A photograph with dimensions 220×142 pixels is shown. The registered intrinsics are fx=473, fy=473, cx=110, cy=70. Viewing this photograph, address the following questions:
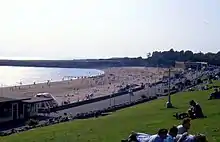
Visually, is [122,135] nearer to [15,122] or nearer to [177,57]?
[15,122]

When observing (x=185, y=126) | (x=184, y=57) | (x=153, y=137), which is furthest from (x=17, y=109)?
(x=184, y=57)

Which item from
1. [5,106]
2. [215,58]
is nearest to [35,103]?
[5,106]

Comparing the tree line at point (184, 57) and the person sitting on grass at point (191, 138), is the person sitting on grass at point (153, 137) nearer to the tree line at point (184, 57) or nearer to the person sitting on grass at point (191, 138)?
the person sitting on grass at point (191, 138)

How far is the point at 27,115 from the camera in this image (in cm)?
3962

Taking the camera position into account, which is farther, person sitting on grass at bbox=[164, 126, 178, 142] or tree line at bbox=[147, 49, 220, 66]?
tree line at bbox=[147, 49, 220, 66]

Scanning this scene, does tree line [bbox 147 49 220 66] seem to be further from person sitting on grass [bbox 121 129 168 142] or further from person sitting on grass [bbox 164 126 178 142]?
person sitting on grass [bbox 164 126 178 142]

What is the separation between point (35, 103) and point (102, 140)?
954 inches

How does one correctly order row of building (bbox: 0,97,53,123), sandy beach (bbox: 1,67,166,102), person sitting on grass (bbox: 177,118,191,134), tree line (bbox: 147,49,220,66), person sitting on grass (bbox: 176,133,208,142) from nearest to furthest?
1. person sitting on grass (bbox: 176,133,208,142)
2. person sitting on grass (bbox: 177,118,191,134)
3. row of building (bbox: 0,97,53,123)
4. sandy beach (bbox: 1,67,166,102)
5. tree line (bbox: 147,49,220,66)

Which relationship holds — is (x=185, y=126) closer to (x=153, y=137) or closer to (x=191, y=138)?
(x=191, y=138)

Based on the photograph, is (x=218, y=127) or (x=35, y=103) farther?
(x=35, y=103)

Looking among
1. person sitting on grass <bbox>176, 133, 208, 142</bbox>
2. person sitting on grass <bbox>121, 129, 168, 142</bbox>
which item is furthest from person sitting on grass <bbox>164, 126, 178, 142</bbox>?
person sitting on grass <bbox>176, 133, 208, 142</bbox>

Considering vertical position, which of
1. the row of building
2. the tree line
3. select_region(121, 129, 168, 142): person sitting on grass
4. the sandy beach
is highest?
the tree line

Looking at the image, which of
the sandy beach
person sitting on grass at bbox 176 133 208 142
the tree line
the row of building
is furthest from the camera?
the tree line

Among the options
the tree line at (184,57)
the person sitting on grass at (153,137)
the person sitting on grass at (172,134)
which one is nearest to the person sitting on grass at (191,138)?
the person sitting on grass at (172,134)
